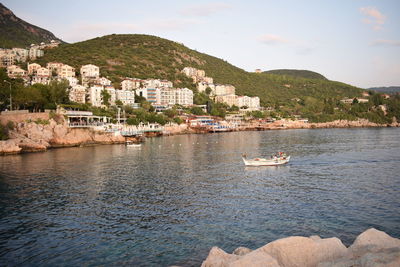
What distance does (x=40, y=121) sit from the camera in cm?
6800

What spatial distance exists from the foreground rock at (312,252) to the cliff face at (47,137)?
192 ft

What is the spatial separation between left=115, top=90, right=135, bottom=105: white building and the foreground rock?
117m

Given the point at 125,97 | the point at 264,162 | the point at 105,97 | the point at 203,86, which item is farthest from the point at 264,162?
the point at 203,86

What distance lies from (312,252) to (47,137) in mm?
66794

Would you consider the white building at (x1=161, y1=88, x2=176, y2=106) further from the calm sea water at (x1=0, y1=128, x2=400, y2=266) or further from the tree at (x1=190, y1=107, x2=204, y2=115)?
the calm sea water at (x1=0, y1=128, x2=400, y2=266)

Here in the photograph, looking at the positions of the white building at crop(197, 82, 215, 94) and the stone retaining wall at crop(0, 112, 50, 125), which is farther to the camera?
the white building at crop(197, 82, 215, 94)

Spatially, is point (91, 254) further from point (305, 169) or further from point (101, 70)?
point (101, 70)

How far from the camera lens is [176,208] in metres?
24.5

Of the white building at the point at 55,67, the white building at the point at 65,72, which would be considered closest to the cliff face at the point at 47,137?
the white building at the point at 65,72

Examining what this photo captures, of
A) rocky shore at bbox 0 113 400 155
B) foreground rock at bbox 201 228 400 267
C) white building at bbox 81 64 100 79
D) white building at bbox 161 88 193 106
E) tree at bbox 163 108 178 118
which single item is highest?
white building at bbox 81 64 100 79

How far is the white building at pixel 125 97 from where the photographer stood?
12374cm

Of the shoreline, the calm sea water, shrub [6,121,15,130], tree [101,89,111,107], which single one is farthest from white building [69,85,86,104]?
the calm sea water

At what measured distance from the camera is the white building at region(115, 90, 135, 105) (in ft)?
406

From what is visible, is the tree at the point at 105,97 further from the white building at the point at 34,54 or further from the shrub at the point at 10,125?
the white building at the point at 34,54
